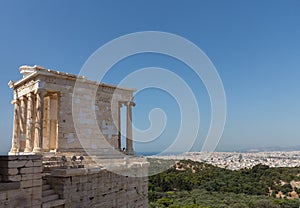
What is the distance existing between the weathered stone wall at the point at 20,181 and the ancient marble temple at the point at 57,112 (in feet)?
14.5

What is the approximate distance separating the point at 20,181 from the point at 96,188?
360 cm

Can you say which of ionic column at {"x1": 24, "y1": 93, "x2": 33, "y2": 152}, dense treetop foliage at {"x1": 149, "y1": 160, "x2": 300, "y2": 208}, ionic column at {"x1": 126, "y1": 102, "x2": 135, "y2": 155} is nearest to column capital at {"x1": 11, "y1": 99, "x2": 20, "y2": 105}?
ionic column at {"x1": 24, "y1": 93, "x2": 33, "y2": 152}

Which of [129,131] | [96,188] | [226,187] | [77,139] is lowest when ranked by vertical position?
[226,187]

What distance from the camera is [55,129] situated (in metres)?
13.3

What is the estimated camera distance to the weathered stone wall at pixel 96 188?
8398 mm

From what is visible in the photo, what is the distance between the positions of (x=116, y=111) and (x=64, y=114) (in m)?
3.26

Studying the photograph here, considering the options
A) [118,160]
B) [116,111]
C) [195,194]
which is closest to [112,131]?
[116,111]

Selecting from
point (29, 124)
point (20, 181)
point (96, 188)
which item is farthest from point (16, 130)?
point (20, 181)

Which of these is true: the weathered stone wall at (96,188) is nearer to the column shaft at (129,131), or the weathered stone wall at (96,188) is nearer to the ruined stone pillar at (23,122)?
the column shaft at (129,131)

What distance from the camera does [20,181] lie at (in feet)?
21.8

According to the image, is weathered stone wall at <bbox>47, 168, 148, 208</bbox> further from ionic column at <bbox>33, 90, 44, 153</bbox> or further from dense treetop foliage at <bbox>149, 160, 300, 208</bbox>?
dense treetop foliage at <bbox>149, 160, 300, 208</bbox>

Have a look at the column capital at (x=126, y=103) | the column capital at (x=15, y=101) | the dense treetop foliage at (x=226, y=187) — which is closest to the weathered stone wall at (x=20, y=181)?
the column capital at (x=15, y=101)

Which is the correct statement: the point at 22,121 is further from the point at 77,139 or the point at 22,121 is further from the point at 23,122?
the point at 77,139

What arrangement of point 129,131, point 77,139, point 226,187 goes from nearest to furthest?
point 77,139, point 129,131, point 226,187
